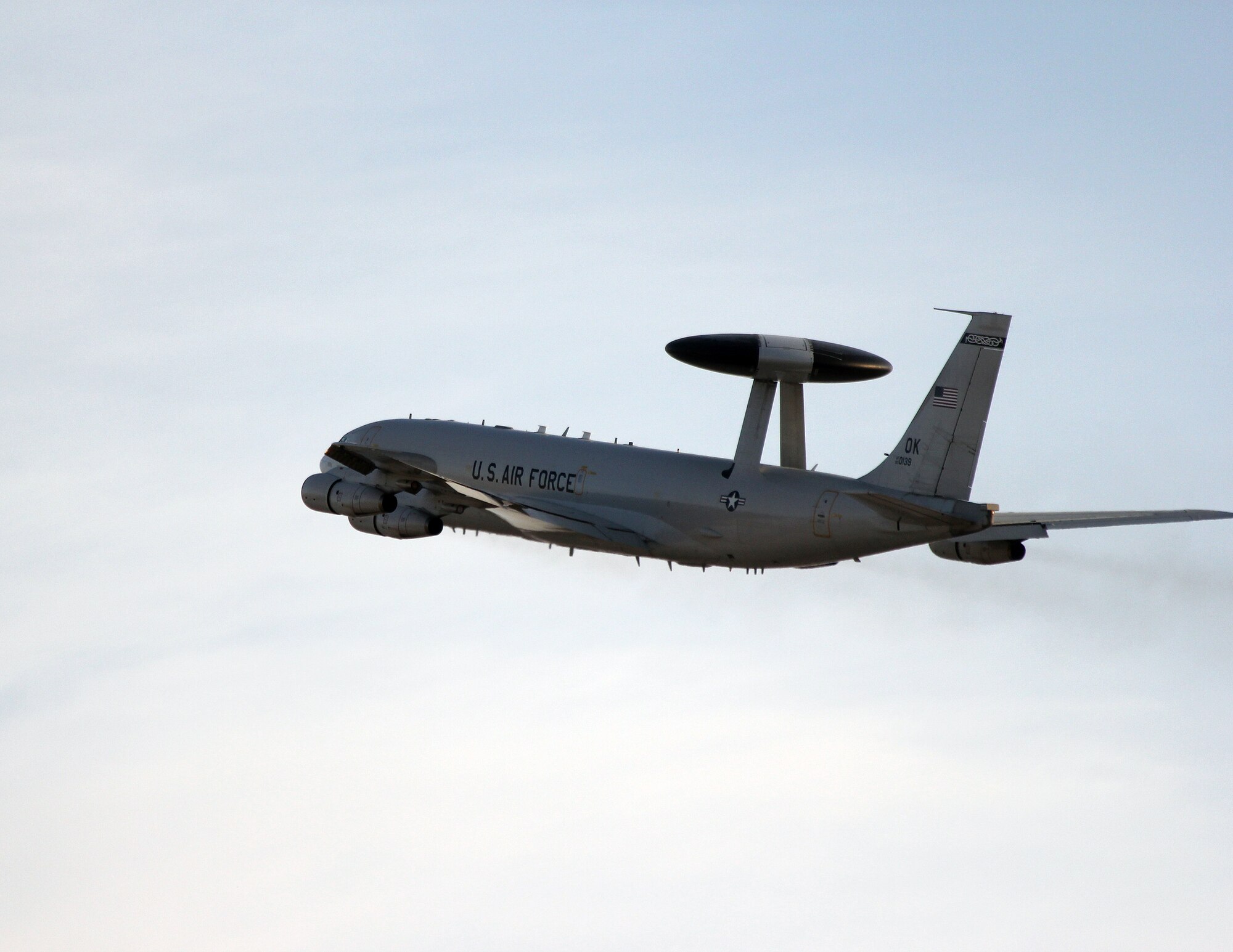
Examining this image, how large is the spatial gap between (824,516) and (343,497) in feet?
48.1

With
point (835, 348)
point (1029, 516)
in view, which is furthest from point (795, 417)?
point (1029, 516)

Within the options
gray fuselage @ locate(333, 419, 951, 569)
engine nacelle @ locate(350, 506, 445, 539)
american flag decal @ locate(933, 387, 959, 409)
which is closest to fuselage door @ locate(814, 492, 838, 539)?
gray fuselage @ locate(333, 419, 951, 569)

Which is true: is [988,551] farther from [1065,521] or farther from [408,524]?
[408,524]

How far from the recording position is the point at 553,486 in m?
52.1

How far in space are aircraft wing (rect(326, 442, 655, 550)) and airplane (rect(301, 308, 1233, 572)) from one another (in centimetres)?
5

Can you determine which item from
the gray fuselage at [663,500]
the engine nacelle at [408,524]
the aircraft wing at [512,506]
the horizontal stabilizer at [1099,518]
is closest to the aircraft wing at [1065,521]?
the horizontal stabilizer at [1099,518]

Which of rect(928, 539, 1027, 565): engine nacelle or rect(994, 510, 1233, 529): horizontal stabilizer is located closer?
rect(994, 510, 1233, 529): horizontal stabilizer

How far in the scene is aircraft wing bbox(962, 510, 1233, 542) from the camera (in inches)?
1766

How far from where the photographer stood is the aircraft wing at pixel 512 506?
4931 cm

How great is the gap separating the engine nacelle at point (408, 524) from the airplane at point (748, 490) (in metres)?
0.05

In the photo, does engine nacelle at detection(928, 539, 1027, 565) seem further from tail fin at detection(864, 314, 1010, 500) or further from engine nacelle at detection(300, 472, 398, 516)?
engine nacelle at detection(300, 472, 398, 516)

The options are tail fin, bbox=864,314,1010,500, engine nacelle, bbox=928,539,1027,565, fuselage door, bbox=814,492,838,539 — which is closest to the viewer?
tail fin, bbox=864,314,1010,500

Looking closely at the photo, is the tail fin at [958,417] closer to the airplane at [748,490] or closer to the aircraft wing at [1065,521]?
the airplane at [748,490]

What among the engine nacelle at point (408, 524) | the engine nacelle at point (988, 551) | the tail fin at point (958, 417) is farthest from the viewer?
the engine nacelle at point (408, 524)
